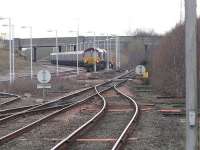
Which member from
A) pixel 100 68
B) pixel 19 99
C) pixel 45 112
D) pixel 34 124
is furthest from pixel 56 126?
pixel 100 68

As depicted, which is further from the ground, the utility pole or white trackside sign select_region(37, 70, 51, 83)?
the utility pole

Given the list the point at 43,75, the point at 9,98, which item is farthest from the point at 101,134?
the point at 9,98

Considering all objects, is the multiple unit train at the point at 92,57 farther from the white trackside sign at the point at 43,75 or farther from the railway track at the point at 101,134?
the railway track at the point at 101,134

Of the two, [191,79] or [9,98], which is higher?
[191,79]

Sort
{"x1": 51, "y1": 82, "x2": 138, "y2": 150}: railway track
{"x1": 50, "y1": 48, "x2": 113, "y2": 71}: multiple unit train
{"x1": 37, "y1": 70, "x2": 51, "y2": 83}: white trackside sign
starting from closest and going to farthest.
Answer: {"x1": 51, "y1": 82, "x2": 138, "y2": 150}: railway track
{"x1": 37, "y1": 70, "x2": 51, "y2": 83}: white trackside sign
{"x1": 50, "y1": 48, "x2": 113, "y2": 71}: multiple unit train

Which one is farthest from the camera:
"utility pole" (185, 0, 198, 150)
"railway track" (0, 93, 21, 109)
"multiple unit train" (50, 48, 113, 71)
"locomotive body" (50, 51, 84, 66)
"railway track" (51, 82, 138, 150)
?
"locomotive body" (50, 51, 84, 66)

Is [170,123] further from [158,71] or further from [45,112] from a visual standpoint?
[158,71]

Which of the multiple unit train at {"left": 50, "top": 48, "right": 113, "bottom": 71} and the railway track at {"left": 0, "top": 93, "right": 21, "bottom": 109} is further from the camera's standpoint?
the multiple unit train at {"left": 50, "top": 48, "right": 113, "bottom": 71}

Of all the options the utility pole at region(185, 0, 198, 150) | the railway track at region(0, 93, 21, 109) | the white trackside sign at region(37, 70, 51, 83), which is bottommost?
the railway track at region(0, 93, 21, 109)

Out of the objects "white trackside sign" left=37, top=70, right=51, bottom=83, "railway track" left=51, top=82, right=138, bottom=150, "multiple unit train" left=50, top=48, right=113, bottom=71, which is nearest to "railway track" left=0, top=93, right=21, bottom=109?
"white trackside sign" left=37, top=70, right=51, bottom=83

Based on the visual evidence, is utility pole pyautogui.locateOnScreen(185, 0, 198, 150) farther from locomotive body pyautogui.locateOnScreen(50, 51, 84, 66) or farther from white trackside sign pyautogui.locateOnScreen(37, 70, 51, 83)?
locomotive body pyautogui.locateOnScreen(50, 51, 84, 66)

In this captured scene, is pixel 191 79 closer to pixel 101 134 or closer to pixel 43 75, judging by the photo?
pixel 101 134

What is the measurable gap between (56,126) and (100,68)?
72.8 m

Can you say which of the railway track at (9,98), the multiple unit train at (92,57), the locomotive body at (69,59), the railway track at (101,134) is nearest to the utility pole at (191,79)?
the railway track at (101,134)
